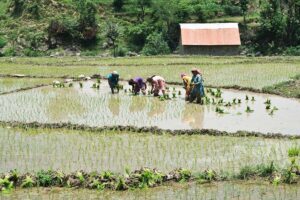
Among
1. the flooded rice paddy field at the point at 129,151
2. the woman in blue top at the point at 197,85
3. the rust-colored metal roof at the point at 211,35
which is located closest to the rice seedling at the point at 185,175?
the flooded rice paddy field at the point at 129,151

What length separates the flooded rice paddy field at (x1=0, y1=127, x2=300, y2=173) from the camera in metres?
8.95

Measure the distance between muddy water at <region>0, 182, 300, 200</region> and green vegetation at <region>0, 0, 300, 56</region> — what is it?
20.9 m

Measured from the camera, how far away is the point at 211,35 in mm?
28359

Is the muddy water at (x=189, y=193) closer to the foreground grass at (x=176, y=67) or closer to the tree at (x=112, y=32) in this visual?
the foreground grass at (x=176, y=67)

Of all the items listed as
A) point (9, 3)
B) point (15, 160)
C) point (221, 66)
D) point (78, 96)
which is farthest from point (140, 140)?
point (9, 3)

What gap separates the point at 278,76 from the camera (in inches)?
738

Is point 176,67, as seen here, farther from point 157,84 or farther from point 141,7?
point 141,7

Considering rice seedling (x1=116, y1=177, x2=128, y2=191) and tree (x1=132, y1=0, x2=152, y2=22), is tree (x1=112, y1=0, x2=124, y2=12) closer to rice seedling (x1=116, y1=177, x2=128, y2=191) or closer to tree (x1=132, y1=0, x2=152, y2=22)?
tree (x1=132, y1=0, x2=152, y2=22)

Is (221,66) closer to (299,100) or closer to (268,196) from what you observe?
(299,100)

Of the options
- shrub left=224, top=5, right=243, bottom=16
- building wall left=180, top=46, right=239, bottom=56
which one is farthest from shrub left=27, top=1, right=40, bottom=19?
shrub left=224, top=5, right=243, bottom=16

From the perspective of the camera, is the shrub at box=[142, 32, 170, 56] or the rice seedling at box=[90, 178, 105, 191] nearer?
the rice seedling at box=[90, 178, 105, 191]

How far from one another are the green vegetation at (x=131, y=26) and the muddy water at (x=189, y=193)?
822 inches

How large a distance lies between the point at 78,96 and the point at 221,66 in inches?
303

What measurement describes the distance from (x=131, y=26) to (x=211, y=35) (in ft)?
18.0
